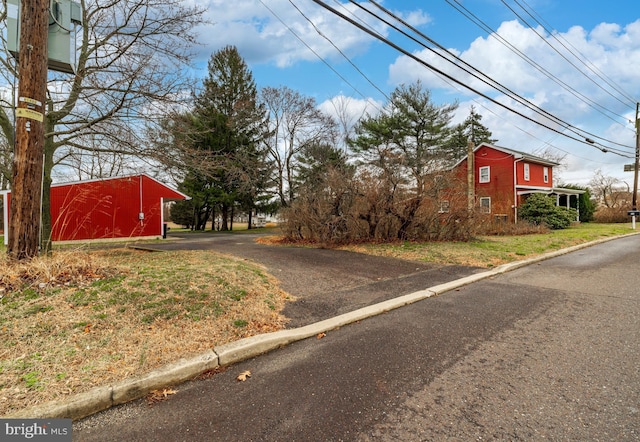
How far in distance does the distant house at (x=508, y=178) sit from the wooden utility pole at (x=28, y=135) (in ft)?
72.8

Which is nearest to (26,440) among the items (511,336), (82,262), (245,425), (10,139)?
(245,425)

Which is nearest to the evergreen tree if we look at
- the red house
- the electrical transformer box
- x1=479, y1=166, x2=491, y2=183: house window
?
x1=479, y1=166, x2=491, y2=183: house window

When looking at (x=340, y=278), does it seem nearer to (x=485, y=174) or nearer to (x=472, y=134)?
(x=485, y=174)

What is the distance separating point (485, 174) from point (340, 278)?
75.6ft

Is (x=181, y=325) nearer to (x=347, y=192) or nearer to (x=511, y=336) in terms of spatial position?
(x=511, y=336)

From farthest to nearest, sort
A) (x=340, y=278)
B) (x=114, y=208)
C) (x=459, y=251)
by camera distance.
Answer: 1. (x=114, y=208)
2. (x=459, y=251)
3. (x=340, y=278)

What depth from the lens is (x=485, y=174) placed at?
24812 mm

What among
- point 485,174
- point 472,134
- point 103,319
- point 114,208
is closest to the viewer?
point 103,319

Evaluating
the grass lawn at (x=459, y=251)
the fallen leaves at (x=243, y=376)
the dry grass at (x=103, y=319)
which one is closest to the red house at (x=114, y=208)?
the dry grass at (x=103, y=319)

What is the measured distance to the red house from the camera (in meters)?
15.6

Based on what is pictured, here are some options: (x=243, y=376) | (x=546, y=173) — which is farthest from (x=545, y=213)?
(x=243, y=376)

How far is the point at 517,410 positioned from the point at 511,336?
59.3 inches

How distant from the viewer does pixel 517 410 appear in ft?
7.38

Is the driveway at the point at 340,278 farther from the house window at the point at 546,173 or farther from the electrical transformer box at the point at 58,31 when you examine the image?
the house window at the point at 546,173
